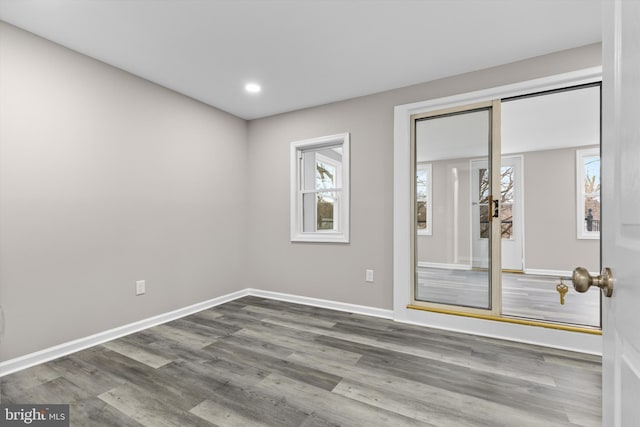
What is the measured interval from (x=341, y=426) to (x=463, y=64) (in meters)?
2.83

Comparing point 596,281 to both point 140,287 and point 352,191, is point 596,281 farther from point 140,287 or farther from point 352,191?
point 140,287

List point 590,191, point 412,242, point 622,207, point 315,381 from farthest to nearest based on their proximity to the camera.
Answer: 1. point 590,191
2. point 412,242
3. point 315,381
4. point 622,207

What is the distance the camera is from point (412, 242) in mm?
3051

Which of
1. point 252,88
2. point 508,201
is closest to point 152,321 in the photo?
point 252,88

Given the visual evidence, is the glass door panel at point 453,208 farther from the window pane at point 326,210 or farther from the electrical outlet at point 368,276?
the window pane at point 326,210

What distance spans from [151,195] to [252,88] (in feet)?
4.75

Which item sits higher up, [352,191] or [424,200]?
[352,191]

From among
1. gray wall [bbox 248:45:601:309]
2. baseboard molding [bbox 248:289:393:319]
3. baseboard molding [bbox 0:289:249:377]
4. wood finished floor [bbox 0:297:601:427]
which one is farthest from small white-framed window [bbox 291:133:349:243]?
baseboard molding [bbox 0:289:249:377]

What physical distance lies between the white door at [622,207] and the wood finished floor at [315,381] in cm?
118

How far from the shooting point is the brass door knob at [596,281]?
2.05 feet

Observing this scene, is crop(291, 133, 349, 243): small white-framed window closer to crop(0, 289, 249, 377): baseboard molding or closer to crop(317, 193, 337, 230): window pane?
crop(317, 193, 337, 230): window pane

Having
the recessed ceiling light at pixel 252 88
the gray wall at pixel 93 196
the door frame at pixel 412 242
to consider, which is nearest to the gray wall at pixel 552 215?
the door frame at pixel 412 242

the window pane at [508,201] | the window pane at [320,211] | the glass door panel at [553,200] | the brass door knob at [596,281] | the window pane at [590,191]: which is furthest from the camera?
the window pane at [508,201]

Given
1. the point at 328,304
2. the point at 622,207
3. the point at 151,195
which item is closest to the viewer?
the point at 622,207
